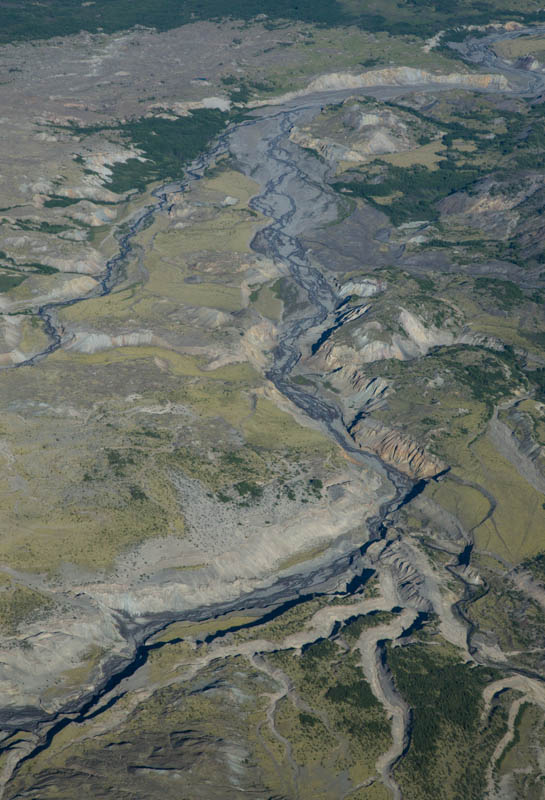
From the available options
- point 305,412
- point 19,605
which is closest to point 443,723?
point 19,605

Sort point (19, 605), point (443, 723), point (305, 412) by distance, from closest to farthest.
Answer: point (443, 723), point (19, 605), point (305, 412)

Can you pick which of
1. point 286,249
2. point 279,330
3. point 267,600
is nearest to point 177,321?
point 279,330

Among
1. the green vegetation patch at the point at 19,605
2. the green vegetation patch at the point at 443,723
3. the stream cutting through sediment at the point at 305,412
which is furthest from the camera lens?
the green vegetation patch at the point at 19,605

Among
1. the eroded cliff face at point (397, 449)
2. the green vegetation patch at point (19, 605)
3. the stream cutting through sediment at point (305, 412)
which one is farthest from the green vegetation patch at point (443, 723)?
the green vegetation patch at point (19, 605)

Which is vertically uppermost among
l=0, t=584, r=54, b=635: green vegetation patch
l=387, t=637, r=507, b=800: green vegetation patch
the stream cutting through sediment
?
l=0, t=584, r=54, b=635: green vegetation patch

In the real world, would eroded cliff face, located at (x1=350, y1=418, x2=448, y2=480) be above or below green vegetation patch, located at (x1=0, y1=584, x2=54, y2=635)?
below

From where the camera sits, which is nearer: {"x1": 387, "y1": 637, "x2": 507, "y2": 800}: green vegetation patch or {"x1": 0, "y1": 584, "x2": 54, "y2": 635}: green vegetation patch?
{"x1": 387, "y1": 637, "x2": 507, "y2": 800}: green vegetation patch

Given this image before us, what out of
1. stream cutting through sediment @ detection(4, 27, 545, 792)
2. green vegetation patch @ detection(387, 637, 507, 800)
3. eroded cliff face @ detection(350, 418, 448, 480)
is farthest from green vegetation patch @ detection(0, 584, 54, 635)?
eroded cliff face @ detection(350, 418, 448, 480)

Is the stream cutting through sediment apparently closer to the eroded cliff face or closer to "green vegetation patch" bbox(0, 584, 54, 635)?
the eroded cliff face

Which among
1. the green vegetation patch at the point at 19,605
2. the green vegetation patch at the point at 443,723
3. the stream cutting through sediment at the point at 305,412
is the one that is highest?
the green vegetation patch at the point at 19,605

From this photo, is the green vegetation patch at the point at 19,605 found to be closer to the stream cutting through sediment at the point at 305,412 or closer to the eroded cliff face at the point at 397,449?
the stream cutting through sediment at the point at 305,412

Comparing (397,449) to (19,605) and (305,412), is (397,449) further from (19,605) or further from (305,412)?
(19,605)
